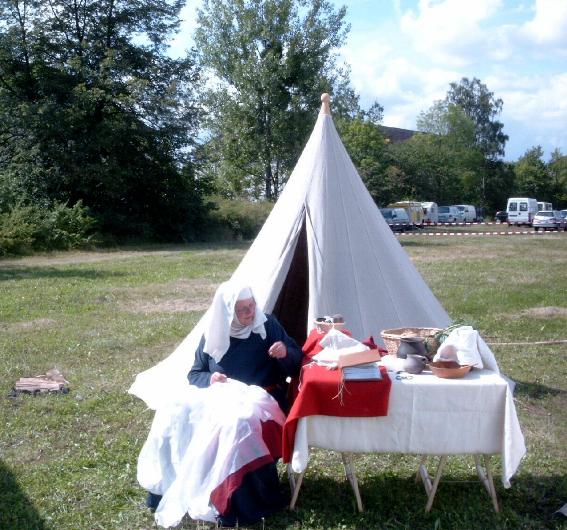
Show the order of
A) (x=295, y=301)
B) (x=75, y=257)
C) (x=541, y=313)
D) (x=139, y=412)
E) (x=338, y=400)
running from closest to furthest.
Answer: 1. (x=338, y=400)
2. (x=139, y=412)
3. (x=295, y=301)
4. (x=541, y=313)
5. (x=75, y=257)

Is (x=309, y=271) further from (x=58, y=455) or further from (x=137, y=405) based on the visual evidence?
(x=58, y=455)

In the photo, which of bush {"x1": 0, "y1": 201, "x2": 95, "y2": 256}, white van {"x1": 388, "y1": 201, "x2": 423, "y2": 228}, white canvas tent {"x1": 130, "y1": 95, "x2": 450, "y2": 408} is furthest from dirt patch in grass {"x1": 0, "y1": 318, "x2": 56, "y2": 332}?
white van {"x1": 388, "y1": 201, "x2": 423, "y2": 228}

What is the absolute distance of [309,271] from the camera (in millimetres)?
6270

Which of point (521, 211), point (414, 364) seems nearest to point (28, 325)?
point (414, 364)

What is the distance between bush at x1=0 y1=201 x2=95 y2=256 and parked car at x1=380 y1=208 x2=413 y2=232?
18.5 m

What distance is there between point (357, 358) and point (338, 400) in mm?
264

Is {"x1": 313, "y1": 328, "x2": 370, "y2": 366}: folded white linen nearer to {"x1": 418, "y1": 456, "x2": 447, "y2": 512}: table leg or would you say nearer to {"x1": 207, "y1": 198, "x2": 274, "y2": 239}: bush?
{"x1": 418, "y1": 456, "x2": 447, "y2": 512}: table leg

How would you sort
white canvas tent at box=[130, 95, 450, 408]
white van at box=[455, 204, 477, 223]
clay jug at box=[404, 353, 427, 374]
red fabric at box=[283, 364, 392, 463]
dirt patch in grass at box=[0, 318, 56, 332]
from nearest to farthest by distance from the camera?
red fabric at box=[283, 364, 392, 463] → clay jug at box=[404, 353, 427, 374] → white canvas tent at box=[130, 95, 450, 408] → dirt patch in grass at box=[0, 318, 56, 332] → white van at box=[455, 204, 477, 223]

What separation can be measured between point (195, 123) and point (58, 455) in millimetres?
23237

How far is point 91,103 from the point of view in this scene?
24656 mm

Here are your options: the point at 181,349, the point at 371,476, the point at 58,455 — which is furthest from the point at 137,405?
the point at 371,476

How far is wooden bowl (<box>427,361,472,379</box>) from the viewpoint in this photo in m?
3.84

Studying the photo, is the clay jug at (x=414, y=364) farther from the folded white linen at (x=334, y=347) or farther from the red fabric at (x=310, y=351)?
the red fabric at (x=310, y=351)

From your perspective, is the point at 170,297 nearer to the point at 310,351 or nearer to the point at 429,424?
the point at 310,351
